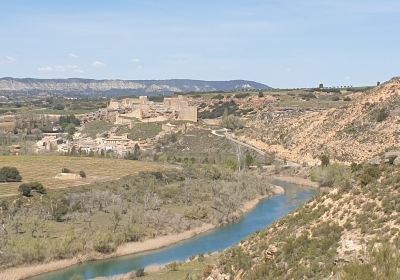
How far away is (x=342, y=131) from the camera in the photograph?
317 ft

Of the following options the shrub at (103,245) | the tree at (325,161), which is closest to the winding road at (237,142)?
the tree at (325,161)

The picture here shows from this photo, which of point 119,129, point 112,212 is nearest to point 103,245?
point 112,212

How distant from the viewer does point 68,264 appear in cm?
4694

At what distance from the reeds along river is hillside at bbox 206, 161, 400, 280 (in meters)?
21.0

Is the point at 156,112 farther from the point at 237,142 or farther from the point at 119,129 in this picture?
the point at 237,142

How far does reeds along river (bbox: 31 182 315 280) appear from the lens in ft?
150

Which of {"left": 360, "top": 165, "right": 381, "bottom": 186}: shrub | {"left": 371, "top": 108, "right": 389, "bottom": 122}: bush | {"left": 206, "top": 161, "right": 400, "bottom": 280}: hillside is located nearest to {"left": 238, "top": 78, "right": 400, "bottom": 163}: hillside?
{"left": 371, "top": 108, "right": 389, "bottom": 122}: bush

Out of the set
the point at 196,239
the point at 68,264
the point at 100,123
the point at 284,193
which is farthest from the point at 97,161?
Answer: the point at 100,123

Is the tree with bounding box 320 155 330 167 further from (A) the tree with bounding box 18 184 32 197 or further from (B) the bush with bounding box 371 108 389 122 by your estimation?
(A) the tree with bounding box 18 184 32 197

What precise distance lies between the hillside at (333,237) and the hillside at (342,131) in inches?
2176

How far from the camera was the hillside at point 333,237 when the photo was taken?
66.3 feet

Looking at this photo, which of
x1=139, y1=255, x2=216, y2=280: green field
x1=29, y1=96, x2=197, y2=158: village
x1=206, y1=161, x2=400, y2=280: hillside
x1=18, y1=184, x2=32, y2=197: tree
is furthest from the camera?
x1=29, y1=96, x2=197, y2=158: village

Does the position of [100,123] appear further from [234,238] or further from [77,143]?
[234,238]

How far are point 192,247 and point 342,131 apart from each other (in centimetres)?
5064
